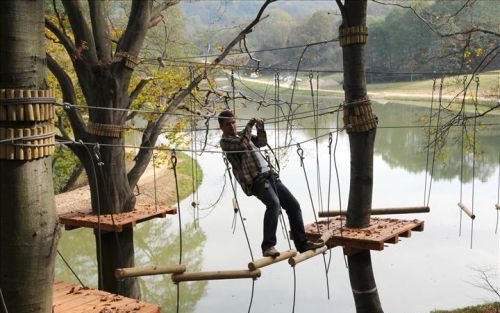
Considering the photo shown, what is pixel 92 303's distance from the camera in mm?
3727

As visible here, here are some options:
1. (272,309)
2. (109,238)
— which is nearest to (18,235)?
(109,238)

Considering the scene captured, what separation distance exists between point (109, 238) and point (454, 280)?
658 cm

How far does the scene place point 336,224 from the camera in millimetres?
5664


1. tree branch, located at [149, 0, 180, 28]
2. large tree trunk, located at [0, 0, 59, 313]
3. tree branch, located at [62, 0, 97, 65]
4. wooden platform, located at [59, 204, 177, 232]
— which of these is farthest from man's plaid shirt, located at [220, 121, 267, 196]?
tree branch, located at [149, 0, 180, 28]

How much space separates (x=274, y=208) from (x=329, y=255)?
18.5ft

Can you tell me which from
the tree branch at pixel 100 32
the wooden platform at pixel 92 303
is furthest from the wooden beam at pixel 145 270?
the tree branch at pixel 100 32

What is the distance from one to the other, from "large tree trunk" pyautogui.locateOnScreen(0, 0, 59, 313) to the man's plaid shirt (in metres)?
1.93

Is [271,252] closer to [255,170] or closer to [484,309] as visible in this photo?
[255,170]

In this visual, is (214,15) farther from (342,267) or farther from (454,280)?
(454,280)

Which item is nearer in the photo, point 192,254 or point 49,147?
point 49,147

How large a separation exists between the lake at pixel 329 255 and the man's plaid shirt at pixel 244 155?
1.95m

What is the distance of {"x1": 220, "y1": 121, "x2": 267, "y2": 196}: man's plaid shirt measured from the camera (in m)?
4.46

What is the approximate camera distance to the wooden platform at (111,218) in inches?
231

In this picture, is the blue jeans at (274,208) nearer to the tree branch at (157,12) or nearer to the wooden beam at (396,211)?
the wooden beam at (396,211)
